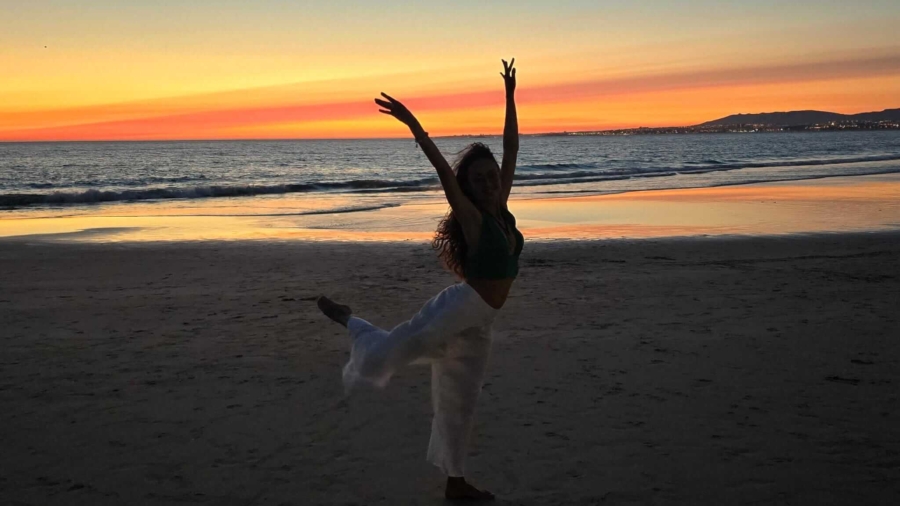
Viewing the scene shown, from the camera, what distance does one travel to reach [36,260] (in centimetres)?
1347

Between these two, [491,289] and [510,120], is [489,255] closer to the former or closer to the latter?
[491,289]

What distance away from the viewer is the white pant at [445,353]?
12.4 feet

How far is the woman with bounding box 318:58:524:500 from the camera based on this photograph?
12.3 ft

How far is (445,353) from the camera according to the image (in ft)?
12.8

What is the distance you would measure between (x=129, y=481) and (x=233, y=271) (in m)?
7.95

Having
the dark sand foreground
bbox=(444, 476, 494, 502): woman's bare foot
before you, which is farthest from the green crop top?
the dark sand foreground

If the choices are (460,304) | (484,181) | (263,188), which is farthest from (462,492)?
(263,188)

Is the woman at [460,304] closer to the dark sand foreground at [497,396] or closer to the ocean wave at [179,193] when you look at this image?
the dark sand foreground at [497,396]

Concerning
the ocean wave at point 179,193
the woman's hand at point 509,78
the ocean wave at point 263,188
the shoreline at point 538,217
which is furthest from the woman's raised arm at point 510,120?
the ocean wave at point 179,193

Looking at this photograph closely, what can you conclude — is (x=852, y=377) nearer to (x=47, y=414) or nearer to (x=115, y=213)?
(x=47, y=414)

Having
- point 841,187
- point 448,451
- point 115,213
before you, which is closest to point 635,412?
point 448,451

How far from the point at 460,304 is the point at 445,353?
0.31 metres

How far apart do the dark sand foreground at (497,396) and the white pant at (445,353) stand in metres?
0.53

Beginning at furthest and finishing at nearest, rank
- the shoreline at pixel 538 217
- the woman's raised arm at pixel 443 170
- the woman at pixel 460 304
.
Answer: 1. the shoreline at pixel 538 217
2. the woman at pixel 460 304
3. the woman's raised arm at pixel 443 170
